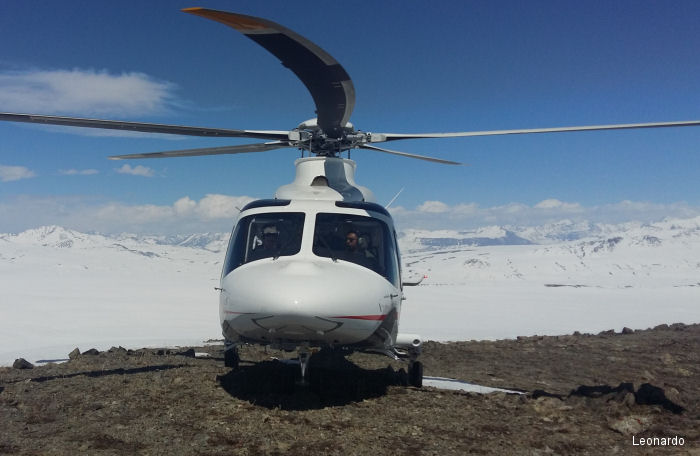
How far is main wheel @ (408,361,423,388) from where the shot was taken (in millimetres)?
8836

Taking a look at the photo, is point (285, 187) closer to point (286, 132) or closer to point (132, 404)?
point (286, 132)

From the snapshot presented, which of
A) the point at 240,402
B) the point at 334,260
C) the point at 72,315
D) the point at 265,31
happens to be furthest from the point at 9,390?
the point at 72,315

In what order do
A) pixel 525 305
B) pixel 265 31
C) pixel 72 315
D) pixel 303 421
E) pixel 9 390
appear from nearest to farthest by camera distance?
pixel 265 31 → pixel 303 421 → pixel 9 390 → pixel 72 315 → pixel 525 305

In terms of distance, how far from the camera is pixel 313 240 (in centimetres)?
729

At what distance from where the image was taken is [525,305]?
3675 centimetres

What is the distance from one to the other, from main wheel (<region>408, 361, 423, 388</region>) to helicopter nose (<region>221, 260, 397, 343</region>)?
7.30 ft

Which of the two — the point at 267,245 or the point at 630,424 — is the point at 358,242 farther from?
the point at 630,424

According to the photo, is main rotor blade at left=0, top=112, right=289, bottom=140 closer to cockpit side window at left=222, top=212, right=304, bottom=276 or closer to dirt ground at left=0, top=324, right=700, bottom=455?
cockpit side window at left=222, top=212, right=304, bottom=276

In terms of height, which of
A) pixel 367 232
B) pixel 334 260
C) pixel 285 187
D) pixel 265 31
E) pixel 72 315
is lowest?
pixel 72 315

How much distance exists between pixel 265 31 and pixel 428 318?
24.5 meters

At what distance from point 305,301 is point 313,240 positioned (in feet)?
5.01

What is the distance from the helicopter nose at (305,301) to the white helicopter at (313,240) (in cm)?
1

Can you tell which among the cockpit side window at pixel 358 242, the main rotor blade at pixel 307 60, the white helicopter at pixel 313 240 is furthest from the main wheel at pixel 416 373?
the main rotor blade at pixel 307 60

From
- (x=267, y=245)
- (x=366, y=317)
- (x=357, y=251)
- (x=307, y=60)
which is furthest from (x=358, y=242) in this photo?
(x=307, y=60)
